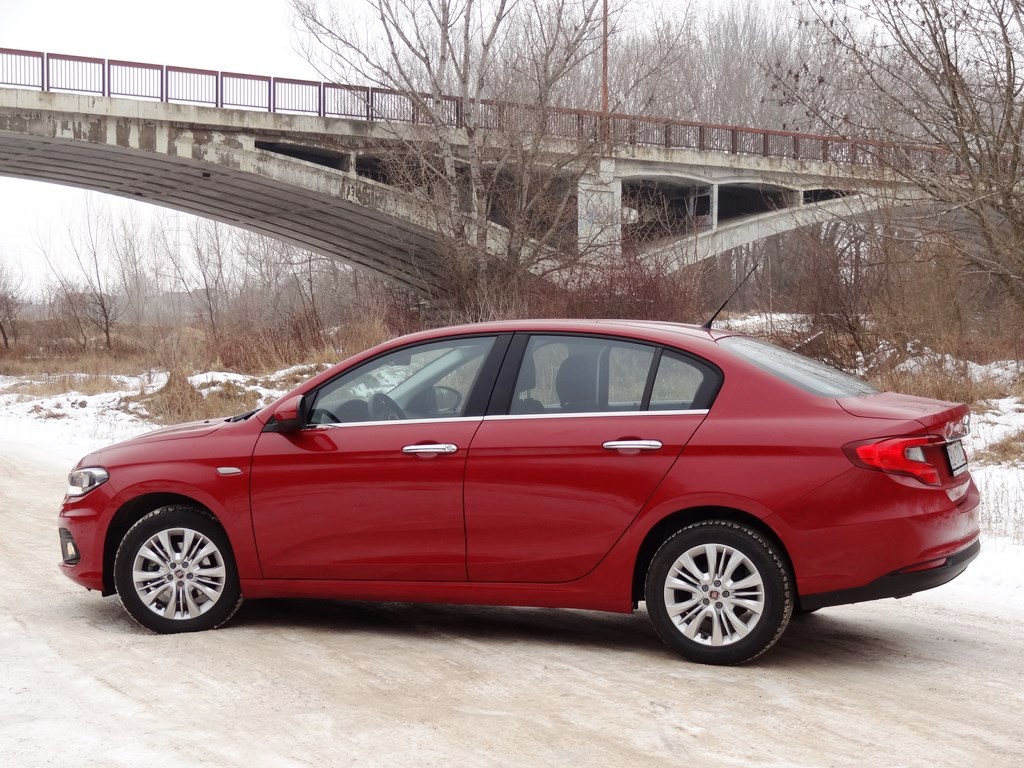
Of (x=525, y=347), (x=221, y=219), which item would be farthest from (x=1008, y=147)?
(x=221, y=219)

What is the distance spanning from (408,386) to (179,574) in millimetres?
1420

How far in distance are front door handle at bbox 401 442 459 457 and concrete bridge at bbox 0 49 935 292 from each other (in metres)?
16.5

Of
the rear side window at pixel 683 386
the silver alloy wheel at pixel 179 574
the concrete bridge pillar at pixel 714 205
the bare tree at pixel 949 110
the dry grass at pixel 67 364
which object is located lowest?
the silver alloy wheel at pixel 179 574

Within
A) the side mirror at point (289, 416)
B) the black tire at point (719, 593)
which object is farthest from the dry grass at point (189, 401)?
the black tire at point (719, 593)

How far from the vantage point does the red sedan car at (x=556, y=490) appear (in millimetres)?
4711

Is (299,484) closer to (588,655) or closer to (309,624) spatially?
(309,624)

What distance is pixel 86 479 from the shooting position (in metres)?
5.85

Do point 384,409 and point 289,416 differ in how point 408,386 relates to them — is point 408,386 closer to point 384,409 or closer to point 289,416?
point 384,409

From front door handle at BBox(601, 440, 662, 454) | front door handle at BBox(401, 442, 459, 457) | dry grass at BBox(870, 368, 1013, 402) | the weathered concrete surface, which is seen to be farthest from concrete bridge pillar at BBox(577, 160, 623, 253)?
front door handle at BBox(601, 440, 662, 454)

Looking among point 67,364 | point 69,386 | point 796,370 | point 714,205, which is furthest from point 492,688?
point 714,205

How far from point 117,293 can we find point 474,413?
1693 inches

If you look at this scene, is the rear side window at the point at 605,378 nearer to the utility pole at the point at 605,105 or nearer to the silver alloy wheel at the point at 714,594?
the silver alloy wheel at the point at 714,594

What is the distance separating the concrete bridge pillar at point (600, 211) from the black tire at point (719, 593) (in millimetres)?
19354

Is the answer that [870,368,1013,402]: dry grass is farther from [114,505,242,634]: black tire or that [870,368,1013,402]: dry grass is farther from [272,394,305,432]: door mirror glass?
[114,505,242,634]: black tire
